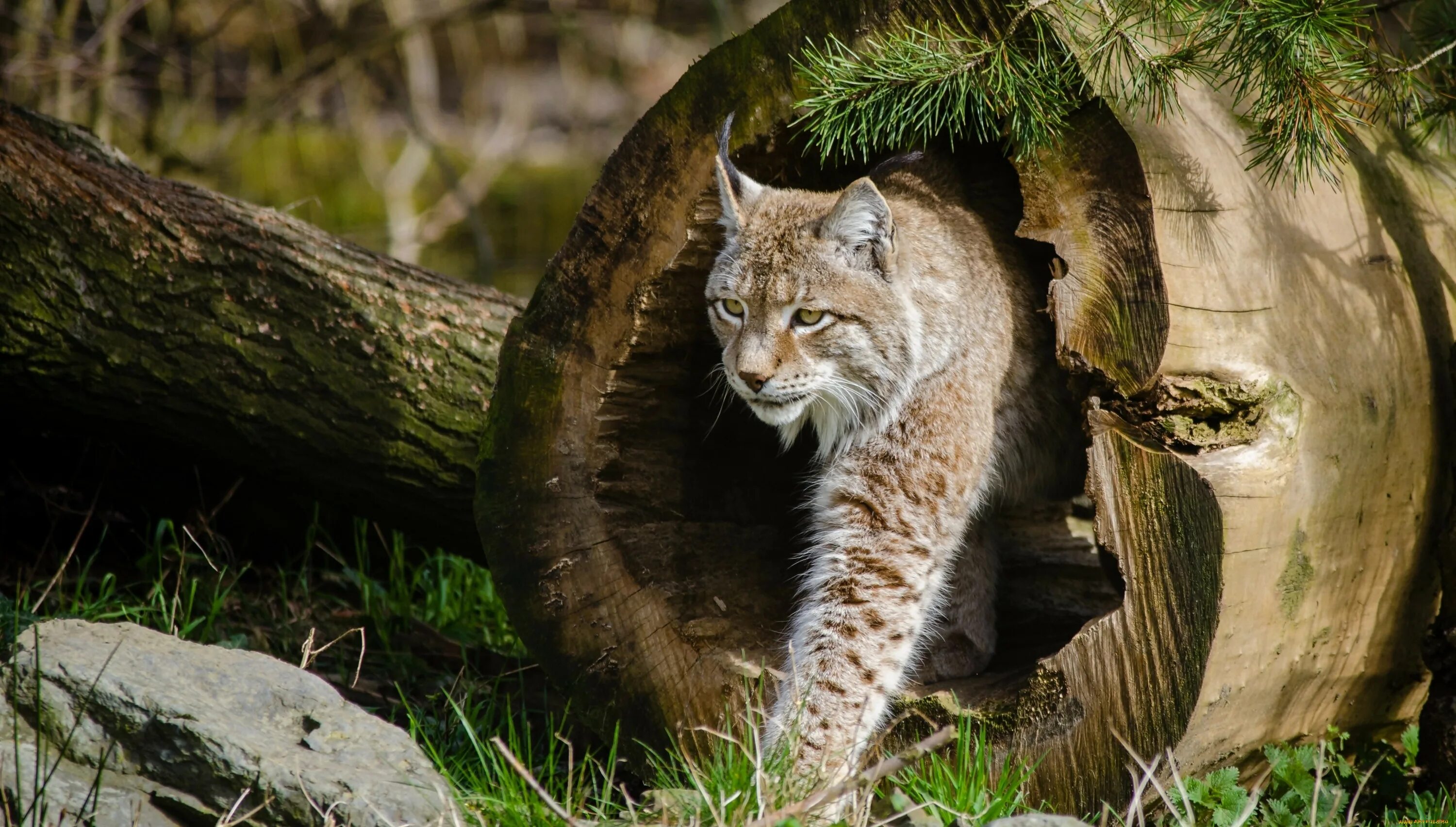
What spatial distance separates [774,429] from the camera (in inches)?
158

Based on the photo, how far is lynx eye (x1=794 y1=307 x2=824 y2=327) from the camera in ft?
11.0

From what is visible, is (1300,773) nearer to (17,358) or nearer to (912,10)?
(912,10)

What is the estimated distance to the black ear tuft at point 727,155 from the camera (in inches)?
122

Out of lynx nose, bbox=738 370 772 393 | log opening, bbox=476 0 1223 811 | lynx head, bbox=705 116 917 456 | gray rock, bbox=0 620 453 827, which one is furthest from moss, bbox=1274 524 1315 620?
gray rock, bbox=0 620 453 827

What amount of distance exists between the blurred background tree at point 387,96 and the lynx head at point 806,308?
1992 mm

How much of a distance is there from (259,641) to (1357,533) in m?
3.28

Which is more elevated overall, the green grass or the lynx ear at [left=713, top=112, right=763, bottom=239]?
the lynx ear at [left=713, top=112, right=763, bottom=239]

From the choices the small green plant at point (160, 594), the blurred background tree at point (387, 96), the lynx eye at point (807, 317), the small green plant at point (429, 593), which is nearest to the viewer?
the lynx eye at point (807, 317)

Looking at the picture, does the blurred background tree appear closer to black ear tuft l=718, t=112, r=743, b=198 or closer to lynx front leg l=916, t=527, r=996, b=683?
black ear tuft l=718, t=112, r=743, b=198

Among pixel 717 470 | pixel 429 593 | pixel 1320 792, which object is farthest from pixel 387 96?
pixel 1320 792

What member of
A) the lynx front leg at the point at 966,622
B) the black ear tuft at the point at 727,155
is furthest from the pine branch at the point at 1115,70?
the lynx front leg at the point at 966,622

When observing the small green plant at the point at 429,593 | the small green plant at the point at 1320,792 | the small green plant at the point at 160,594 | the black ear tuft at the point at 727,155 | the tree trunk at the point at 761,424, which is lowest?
the small green plant at the point at 160,594

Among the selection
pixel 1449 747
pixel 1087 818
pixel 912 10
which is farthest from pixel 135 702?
pixel 1449 747

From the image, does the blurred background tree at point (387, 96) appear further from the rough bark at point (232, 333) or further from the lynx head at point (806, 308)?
the lynx head at point (806, 308)
